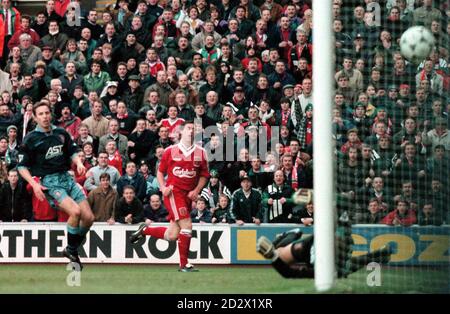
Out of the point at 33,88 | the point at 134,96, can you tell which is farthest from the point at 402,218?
the point at 33,88

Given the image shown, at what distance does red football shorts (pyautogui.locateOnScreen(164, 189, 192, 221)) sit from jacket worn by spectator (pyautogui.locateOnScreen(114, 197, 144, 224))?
2.91 feet

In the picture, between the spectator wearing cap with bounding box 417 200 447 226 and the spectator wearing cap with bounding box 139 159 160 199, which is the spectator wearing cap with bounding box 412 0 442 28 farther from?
the spectator wearing cap with bounding box 139 159 160 199

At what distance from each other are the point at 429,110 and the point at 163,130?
3.49m

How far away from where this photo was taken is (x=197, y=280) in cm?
1141

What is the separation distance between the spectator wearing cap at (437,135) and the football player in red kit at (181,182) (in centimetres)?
257

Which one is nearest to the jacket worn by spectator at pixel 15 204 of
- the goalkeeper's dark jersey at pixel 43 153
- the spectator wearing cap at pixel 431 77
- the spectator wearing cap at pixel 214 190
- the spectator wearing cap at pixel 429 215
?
the goalkeeper's dark jersey at pixel 43 153

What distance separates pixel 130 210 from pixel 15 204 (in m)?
1.46

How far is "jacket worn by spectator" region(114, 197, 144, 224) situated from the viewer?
43.3 ft

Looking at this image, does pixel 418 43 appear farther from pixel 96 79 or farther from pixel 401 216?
pixel 96 79

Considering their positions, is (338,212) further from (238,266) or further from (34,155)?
(34,155)

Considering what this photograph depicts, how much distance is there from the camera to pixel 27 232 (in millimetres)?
13070
